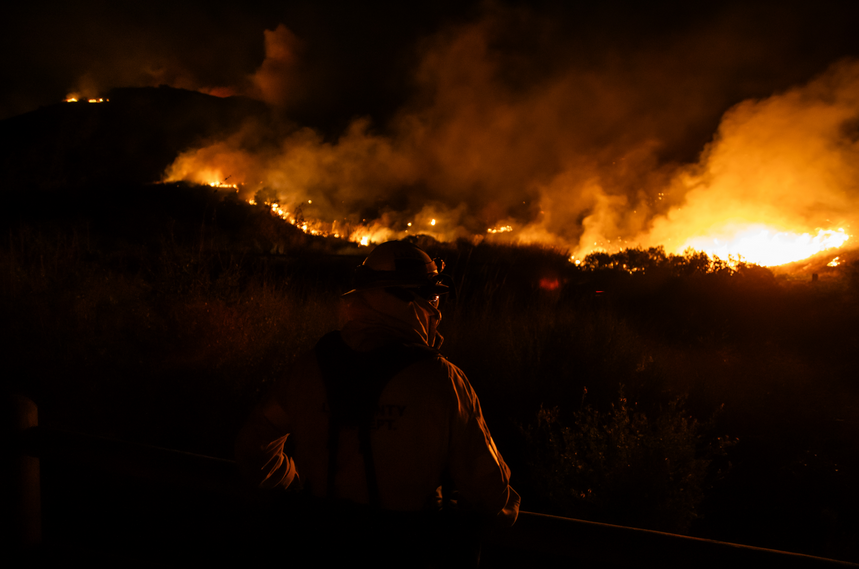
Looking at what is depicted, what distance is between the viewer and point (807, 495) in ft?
11.6

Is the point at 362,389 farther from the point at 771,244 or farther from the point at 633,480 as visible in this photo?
the point at 771,244

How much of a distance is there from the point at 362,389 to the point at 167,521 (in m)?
3.02

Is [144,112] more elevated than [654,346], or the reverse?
[144,112]

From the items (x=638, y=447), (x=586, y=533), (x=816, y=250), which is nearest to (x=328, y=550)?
(x=586, y=533)

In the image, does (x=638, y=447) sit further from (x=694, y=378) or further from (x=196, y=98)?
(x=196, y=98)

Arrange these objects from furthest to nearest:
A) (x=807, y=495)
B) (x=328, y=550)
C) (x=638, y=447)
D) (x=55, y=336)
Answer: (x=55, y=336), (x=807, y=495), (x=638, y=447), (x=328, y=550)

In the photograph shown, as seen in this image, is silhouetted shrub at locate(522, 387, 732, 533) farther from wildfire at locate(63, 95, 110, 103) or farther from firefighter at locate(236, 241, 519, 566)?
wildfire at locate(63, 95, 110, 103)

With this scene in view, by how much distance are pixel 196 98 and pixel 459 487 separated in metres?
71.0

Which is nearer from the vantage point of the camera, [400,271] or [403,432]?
[403,432]

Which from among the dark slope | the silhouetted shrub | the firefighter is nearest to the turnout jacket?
the firefighter

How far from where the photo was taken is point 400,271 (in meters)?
1.57

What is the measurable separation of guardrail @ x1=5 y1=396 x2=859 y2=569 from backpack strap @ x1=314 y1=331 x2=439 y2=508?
44 cm

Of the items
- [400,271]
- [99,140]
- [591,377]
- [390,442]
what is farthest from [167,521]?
[99,140]

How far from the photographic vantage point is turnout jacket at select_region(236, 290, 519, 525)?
4.47 ft
